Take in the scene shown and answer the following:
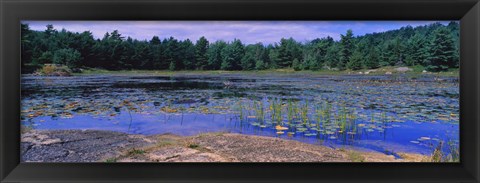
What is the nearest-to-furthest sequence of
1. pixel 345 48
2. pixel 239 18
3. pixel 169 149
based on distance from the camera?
pixel 239 18
pixel 169 149
pixel 345 48

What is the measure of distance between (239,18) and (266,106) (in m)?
Result: 0.71

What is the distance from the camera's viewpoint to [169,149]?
2.24m

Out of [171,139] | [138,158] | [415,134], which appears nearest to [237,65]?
[171,139]

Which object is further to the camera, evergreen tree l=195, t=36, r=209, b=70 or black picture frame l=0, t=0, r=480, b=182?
evergreen tree l=195, t=36, r=209, b=70

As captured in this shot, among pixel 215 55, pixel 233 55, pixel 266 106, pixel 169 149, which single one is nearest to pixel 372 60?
pixel 266 106

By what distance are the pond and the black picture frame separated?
0.63 ft

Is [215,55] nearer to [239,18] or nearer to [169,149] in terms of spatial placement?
[239,18]

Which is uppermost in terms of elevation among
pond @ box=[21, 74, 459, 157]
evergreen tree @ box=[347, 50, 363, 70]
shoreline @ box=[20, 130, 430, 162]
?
evergreen tree @ box=[347, 50, 363, 70]

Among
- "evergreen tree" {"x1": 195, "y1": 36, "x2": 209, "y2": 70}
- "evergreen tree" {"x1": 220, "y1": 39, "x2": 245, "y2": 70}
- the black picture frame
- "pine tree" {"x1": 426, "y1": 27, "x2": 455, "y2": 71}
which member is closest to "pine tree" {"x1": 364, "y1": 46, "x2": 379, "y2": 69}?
"pine tree" {"x1": 426, "y1": 27, "x2": 455, "y2": 71}

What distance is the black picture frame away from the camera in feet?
6.26

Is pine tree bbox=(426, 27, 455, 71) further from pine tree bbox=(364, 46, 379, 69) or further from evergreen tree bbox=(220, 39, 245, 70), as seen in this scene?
evergreen tree bbox=(220, 39, 245, 70)

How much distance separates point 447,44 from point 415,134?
624 millimetres

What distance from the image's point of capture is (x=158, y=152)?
221 cm

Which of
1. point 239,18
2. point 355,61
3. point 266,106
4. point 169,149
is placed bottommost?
point 169,149
